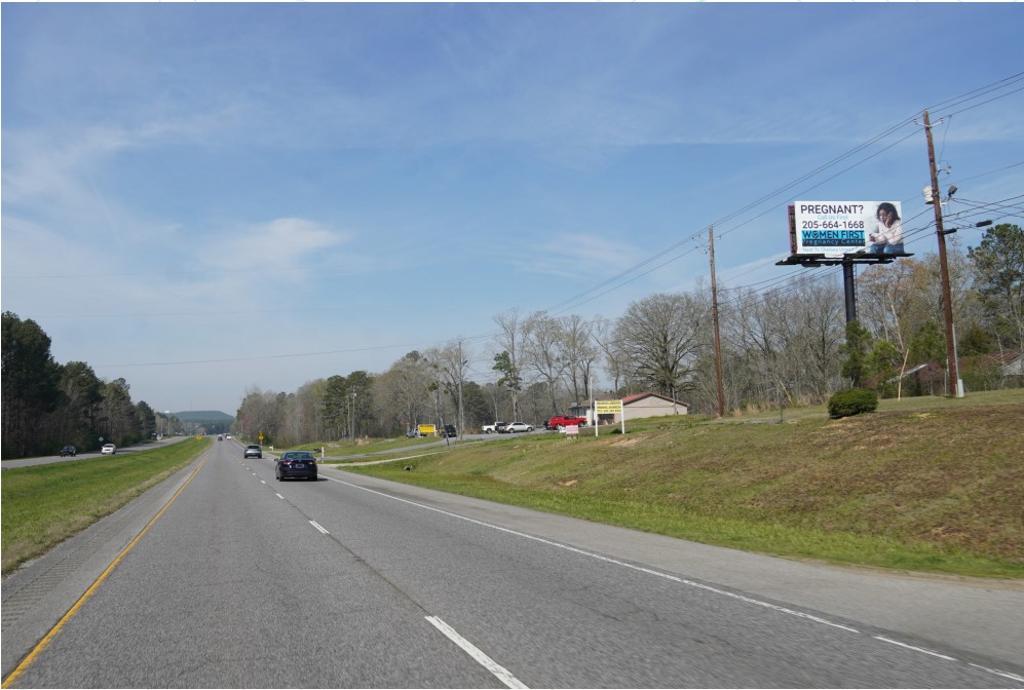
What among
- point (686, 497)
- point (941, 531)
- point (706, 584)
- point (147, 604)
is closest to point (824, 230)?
point (686, 497)

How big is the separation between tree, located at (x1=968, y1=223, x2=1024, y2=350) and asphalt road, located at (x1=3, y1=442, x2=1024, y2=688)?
64.4 meters

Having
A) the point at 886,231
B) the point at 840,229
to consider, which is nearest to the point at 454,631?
the point at 840,229

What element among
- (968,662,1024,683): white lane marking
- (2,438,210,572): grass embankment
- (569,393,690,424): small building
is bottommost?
(2,438,210,572): grass embankment

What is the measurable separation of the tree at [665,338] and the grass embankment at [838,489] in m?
59.3

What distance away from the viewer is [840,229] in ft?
180

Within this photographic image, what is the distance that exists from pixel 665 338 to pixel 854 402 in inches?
2573

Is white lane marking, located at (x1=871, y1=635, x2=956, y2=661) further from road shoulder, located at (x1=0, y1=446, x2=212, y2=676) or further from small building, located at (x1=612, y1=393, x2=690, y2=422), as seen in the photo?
small building, located at (x1=612, y1=393, x2=690, y2=422)

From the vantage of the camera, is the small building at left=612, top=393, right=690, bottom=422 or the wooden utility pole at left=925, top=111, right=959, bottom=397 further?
the small building at left=612, top=393, right=690, bottom=422

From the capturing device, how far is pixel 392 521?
17.0 metres

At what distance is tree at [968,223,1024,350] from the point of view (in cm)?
6125

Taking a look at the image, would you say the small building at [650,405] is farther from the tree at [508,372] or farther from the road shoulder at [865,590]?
the road shoulder at [865,590]

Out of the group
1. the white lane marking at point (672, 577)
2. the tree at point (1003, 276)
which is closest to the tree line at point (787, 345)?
the tree at point (1003, 276)

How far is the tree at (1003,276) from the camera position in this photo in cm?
6125

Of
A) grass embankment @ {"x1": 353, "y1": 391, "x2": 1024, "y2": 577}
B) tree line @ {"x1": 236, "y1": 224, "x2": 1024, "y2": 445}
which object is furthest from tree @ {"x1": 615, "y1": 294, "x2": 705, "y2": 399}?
grass embankment @ {"x1": 353, "y1": 391, "x2": 1024, "y2": 577}
